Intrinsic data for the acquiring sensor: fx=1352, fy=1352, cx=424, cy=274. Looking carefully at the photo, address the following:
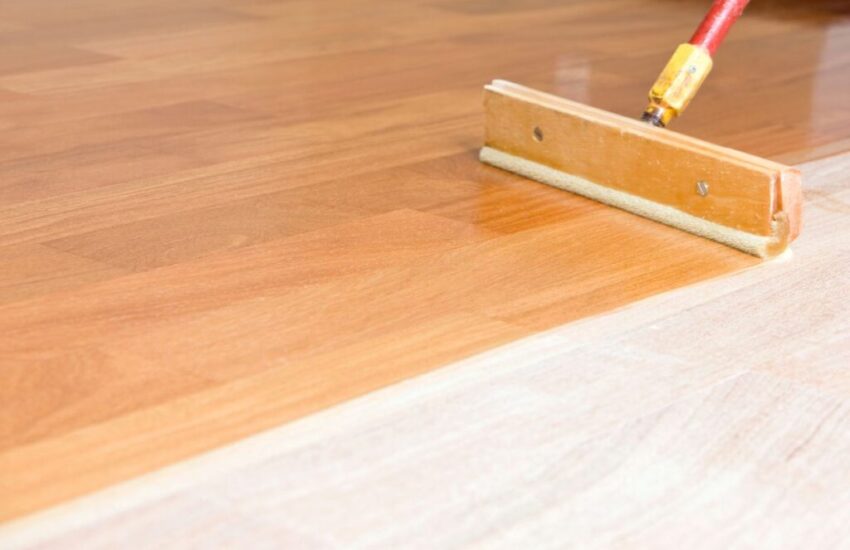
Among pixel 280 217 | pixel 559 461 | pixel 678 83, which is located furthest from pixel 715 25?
pixel 559 461

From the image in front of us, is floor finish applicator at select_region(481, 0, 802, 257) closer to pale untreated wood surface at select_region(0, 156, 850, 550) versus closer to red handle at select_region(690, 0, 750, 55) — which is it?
red handle at select_region(690, 0, 750, 55)

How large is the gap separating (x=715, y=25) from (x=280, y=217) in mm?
468

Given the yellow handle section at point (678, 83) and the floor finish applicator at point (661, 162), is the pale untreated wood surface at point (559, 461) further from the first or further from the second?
the yellow handle section at point (678, 83)

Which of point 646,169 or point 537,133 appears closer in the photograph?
point 646,169

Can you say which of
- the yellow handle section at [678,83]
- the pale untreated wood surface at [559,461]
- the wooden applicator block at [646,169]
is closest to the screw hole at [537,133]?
the wooden applicator block at [646,169]

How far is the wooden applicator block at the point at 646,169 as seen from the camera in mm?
1106

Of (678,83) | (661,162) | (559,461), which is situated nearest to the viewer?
(559,461)

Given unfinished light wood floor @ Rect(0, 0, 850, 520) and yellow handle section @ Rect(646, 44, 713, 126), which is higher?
yellow handle section @ Rect(646, 44, 713, 126)

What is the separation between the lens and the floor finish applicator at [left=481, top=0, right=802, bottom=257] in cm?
111

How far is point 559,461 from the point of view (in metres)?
0.77

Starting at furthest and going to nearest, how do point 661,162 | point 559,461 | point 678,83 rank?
point 678,83
point 661,162
point 559,461

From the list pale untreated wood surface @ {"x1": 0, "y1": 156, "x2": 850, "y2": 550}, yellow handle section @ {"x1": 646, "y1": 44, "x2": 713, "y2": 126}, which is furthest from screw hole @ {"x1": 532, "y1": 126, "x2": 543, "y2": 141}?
pale untreated wood surface @ {"x1": 0, "y1": 156, "x2": 850, "y2": 550}

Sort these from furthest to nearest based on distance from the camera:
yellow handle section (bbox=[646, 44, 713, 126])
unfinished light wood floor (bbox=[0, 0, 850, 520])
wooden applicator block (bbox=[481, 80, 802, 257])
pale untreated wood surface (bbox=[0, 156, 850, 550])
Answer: yellow handle section (bbox=[646, 44, 713, 126]) → wooden applicator block (bbox=[481, 80, 802, 257]) → unfinished light wood floor (bbox=[0, 0, 850, 520]) → pale untreated wood surface (bbox=[0, 156, 850, 550])

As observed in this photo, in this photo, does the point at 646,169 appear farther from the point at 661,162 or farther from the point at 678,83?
the point at 678,83
